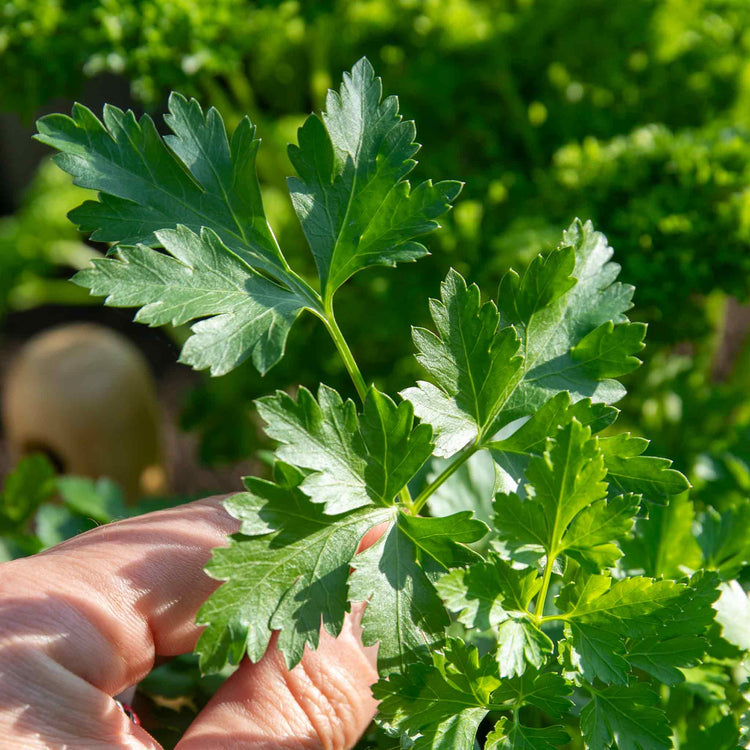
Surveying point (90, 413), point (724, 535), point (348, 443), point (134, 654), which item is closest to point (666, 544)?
point (724, 535)

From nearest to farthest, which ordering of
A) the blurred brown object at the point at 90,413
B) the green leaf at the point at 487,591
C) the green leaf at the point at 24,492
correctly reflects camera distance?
the green leaf at the point at 487,591, the green leaf at the point at 24,492, the blurred brown object at the point at 90,413

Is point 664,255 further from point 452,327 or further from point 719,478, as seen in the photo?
point 452,327

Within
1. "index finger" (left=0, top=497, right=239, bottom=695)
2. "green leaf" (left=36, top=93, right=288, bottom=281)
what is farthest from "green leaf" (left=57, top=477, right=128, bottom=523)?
"green leaf" (left=36, top=93, right=288, bottom=281)

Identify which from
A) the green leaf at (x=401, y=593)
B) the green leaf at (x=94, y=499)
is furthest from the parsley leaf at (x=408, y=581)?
the green leaf at (x=94, y=499)

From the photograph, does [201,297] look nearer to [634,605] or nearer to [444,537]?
[444,537]

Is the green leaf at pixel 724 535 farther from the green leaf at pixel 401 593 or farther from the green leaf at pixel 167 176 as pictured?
the green leaf at pixel 167 176
